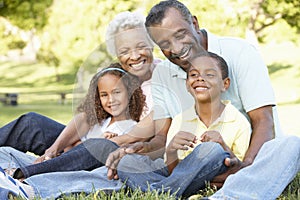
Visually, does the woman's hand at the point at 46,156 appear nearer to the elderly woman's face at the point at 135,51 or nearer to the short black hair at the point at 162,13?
the elderly woman's face at the point at 135,51

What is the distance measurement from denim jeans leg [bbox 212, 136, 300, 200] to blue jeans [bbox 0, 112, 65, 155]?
4.47 feet

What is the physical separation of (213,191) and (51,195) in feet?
2.35

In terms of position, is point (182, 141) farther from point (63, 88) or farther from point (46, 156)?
point (63, 88)

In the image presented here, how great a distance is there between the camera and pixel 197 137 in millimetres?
3316

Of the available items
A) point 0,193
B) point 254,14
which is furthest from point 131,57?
point 254,14

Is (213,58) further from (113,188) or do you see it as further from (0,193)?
(0,193)

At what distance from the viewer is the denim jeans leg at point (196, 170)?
3.14m

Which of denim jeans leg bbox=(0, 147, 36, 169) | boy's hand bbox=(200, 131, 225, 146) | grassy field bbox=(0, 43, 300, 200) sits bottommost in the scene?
grassy field bbox=(0, 43, 300, 200)

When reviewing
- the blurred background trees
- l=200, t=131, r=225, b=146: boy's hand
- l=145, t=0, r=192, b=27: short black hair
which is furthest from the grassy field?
the blurred background trees

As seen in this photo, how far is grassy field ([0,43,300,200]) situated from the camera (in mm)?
12153

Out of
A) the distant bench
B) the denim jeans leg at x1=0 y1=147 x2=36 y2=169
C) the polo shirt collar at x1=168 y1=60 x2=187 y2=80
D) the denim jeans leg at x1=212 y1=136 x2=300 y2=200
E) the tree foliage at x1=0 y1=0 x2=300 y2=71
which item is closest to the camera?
the denim jeans leg at x1=212 y1=136 x2=300 y2=200

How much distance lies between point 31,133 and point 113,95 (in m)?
0.72

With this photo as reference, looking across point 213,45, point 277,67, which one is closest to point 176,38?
point 213,45

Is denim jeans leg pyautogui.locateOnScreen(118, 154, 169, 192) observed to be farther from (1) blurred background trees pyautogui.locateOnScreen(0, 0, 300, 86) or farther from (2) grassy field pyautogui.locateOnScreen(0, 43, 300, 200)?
(1) blurred background trees pyautogui.locateOnScreen(0, 0, 300, 86)
